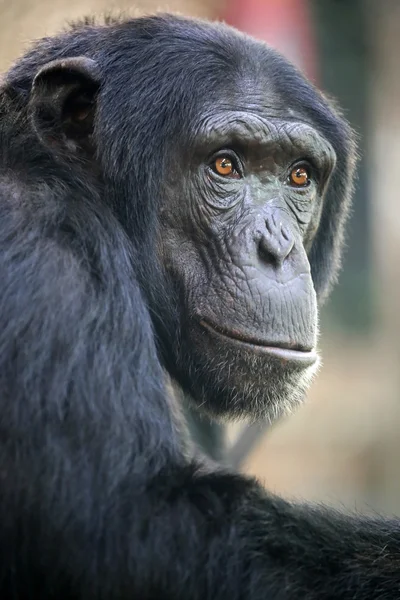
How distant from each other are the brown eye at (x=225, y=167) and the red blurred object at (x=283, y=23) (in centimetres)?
436

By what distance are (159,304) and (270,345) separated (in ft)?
1.48

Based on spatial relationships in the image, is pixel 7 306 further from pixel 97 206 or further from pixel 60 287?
pixel 97 206

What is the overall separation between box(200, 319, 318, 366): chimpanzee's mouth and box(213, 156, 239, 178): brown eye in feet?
1.92

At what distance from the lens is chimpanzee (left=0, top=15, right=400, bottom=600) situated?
2.61 meters

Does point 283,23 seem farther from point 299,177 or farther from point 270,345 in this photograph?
point 270,345

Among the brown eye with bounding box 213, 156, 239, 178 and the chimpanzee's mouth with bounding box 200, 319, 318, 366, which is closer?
the chimpanzee's mouth with bounding box 200, 319, 318, 366

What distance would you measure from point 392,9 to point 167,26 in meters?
5.50

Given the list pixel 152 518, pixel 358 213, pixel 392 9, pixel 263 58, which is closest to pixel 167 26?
pixel 263 58

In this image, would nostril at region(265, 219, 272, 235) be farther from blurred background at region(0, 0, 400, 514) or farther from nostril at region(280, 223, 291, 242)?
blurred background at region(0, 0, 400, 514)

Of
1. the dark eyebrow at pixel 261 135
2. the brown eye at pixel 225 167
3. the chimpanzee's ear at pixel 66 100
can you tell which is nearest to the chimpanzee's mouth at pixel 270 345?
the brown eye at pixel 225 167

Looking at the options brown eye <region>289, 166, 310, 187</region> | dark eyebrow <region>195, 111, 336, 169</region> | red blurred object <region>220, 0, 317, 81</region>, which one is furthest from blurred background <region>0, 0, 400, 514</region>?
dark eyebrow <region>195, 111, 336, 169</region>

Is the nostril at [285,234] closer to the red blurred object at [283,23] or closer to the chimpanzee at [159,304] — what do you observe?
the chimpanzee at [159,304]

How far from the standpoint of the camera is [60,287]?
2.77m

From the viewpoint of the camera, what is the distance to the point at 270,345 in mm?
3324
